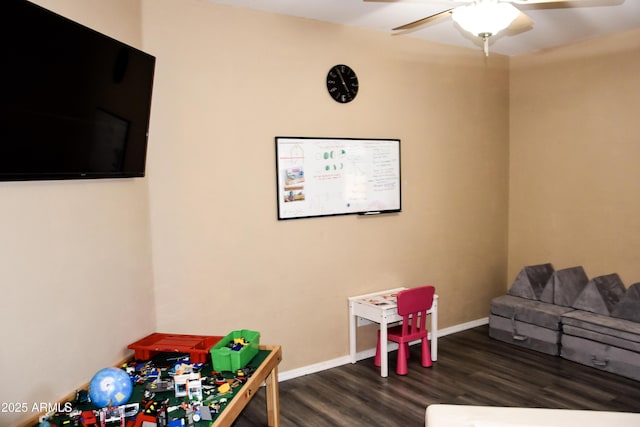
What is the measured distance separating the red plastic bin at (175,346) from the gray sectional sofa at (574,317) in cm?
285

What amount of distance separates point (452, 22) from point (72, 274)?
3.37m

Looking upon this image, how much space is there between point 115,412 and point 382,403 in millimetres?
1857

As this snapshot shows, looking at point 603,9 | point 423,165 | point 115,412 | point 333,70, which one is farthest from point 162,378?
point 603,9

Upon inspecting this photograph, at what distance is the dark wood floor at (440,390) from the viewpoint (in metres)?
3.16

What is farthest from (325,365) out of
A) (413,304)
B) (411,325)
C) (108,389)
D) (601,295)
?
(601,295)

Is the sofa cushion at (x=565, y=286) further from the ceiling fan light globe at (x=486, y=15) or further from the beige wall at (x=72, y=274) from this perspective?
the beige wall at (x=72, y=274)

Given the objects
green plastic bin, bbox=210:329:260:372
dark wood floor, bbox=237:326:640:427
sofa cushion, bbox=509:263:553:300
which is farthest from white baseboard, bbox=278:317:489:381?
green plastic bin, bbox=210:329:260:372

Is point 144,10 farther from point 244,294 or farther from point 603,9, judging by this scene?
point 603,9

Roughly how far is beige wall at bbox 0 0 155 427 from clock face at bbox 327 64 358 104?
4.95 feet

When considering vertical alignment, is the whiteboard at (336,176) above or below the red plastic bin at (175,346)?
above

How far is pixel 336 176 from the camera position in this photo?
3.91 m

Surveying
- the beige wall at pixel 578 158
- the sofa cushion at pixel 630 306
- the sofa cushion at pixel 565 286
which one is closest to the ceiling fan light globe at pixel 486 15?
the beige wall at pixel 578 158

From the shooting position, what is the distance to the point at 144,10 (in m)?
3.02

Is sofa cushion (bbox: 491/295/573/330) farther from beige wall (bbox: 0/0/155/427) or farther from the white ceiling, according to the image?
beige wall (bbox: 0/0/155/427)
